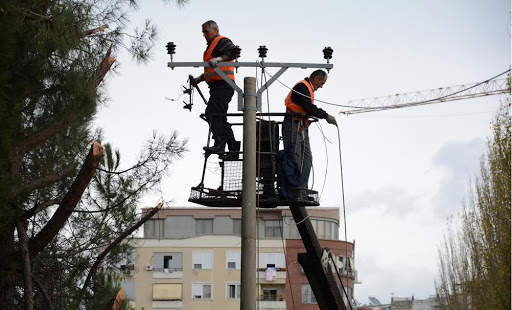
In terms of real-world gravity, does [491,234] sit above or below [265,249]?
below

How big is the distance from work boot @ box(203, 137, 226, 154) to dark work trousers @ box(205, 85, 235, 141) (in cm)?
7

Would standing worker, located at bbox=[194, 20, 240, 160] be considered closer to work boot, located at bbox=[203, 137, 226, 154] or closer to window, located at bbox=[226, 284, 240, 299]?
work boot, located at bbox=[203, 137, 226, 154]

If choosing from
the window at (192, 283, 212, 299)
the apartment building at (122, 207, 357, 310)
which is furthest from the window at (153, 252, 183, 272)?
the window at (192, 283, 212, 299)

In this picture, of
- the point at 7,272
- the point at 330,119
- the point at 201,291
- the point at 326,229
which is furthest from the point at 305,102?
the point at 326,229

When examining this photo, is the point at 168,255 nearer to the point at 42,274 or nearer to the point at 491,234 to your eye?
the point at 491,234

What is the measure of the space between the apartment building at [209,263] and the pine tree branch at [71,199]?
61716 mm

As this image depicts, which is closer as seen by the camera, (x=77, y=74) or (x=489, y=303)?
(x=77, y=74)

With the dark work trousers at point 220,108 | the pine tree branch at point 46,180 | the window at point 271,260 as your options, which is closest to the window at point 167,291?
the window at point 271,260

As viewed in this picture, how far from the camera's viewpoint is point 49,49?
14633 mm

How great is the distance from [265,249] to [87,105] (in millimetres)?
65736

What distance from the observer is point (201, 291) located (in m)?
79.1

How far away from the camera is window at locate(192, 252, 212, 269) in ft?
260

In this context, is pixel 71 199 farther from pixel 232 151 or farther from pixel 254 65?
pixel 254 65

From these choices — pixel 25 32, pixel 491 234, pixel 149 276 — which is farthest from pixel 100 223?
pixel 149 276
